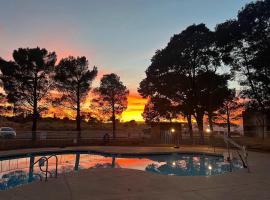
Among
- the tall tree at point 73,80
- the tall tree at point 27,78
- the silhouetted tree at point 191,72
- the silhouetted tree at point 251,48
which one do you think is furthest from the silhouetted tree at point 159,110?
the tall tree at point 27,78

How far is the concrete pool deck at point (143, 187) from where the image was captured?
272 inches

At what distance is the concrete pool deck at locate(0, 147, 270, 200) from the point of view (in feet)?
22.7

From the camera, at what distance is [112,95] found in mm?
38469

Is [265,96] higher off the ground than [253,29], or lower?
lower

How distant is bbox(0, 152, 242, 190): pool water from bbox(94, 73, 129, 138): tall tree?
16.4 meters

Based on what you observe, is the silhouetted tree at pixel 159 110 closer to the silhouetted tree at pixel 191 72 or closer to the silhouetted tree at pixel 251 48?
the silhouetted tree at pixel 191 72

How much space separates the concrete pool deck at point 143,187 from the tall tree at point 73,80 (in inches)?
937

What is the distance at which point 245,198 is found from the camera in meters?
6.66

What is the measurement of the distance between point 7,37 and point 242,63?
1997 cm

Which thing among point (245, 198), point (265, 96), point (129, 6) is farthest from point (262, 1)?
point (245, 198)

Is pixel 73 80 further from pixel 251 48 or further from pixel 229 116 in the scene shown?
pixel 229 116

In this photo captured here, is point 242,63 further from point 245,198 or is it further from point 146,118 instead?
point 245,198

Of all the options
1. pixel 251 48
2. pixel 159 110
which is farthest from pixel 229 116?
pixel 251 48

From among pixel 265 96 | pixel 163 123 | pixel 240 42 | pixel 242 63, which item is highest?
pixel 240 42
